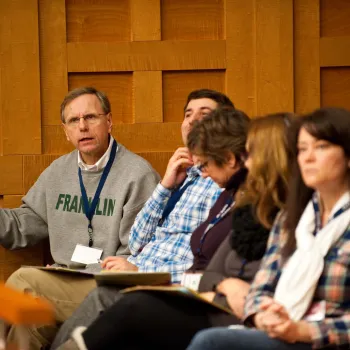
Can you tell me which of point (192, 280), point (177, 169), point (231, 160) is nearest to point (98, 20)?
point (177, 169)

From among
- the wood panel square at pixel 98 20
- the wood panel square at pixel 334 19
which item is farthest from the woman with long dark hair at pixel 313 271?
the wood panel square at pixel 98 20

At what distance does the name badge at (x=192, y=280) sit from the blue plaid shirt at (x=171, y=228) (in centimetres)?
29

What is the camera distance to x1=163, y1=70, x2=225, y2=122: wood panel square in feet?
13.5

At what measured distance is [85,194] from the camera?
3.89 metres

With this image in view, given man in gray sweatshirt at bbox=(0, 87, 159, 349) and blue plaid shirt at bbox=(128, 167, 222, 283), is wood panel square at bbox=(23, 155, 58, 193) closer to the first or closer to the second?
man in gray sweatshirt at bbox=(0, 87, 159, 349)

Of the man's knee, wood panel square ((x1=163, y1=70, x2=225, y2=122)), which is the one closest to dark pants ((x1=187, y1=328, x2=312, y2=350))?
the man's knee

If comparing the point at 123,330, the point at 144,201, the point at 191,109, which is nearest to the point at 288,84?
the point at 191,109

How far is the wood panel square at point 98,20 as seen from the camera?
411 centimetres

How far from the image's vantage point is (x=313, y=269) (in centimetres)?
228

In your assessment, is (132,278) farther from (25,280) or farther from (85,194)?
(85,194)

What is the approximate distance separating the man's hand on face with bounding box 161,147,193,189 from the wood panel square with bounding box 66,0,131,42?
2.91 ft

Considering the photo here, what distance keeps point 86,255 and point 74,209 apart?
22cm

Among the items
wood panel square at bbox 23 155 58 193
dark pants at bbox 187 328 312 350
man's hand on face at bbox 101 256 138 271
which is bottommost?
dark pants at bbox 187 328 312 350

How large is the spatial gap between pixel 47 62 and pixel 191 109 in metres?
0.87
